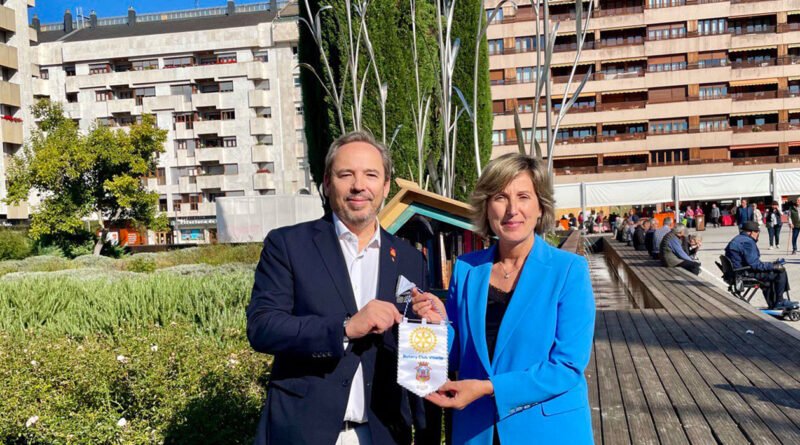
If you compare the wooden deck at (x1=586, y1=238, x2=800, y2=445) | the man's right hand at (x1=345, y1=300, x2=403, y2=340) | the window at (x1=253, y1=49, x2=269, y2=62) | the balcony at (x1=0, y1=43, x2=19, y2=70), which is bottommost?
the wooden deck at (x1=586, y1=238, x2=800, y2=445)

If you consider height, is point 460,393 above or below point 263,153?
below

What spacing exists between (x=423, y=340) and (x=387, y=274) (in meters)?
0.32

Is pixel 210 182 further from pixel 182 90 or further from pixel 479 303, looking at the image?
pixel 479 303

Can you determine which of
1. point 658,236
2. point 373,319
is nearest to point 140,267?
point 658,236

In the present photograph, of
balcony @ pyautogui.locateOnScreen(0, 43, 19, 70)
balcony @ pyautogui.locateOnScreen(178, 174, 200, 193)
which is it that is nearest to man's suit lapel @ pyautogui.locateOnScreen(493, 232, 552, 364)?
balcony @ pyautogui.locateOnScreen(0, 43, 19, 70)

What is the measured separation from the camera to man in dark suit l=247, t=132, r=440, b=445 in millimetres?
2218

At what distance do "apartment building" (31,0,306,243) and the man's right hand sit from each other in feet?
191

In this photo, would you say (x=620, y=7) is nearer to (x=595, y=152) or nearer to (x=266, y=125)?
(x=595, y=152)

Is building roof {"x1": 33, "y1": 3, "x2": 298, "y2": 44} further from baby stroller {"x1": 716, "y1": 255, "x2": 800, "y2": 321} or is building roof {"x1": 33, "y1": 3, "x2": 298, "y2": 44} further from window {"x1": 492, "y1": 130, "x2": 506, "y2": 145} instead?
baby stroller {"x1": 716, "y1": 255, "x2": 800, "y2": 321}

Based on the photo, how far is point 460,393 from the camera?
219cm

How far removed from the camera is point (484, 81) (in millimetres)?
23578

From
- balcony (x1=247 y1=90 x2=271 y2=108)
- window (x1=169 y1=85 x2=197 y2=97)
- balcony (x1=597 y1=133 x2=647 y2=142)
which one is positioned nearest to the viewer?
balcony (x1=247 y1=90 x2=271 y2=108)

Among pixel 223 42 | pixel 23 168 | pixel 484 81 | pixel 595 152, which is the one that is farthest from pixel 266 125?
pixel 484 81

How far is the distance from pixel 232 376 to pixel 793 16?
67.2m
